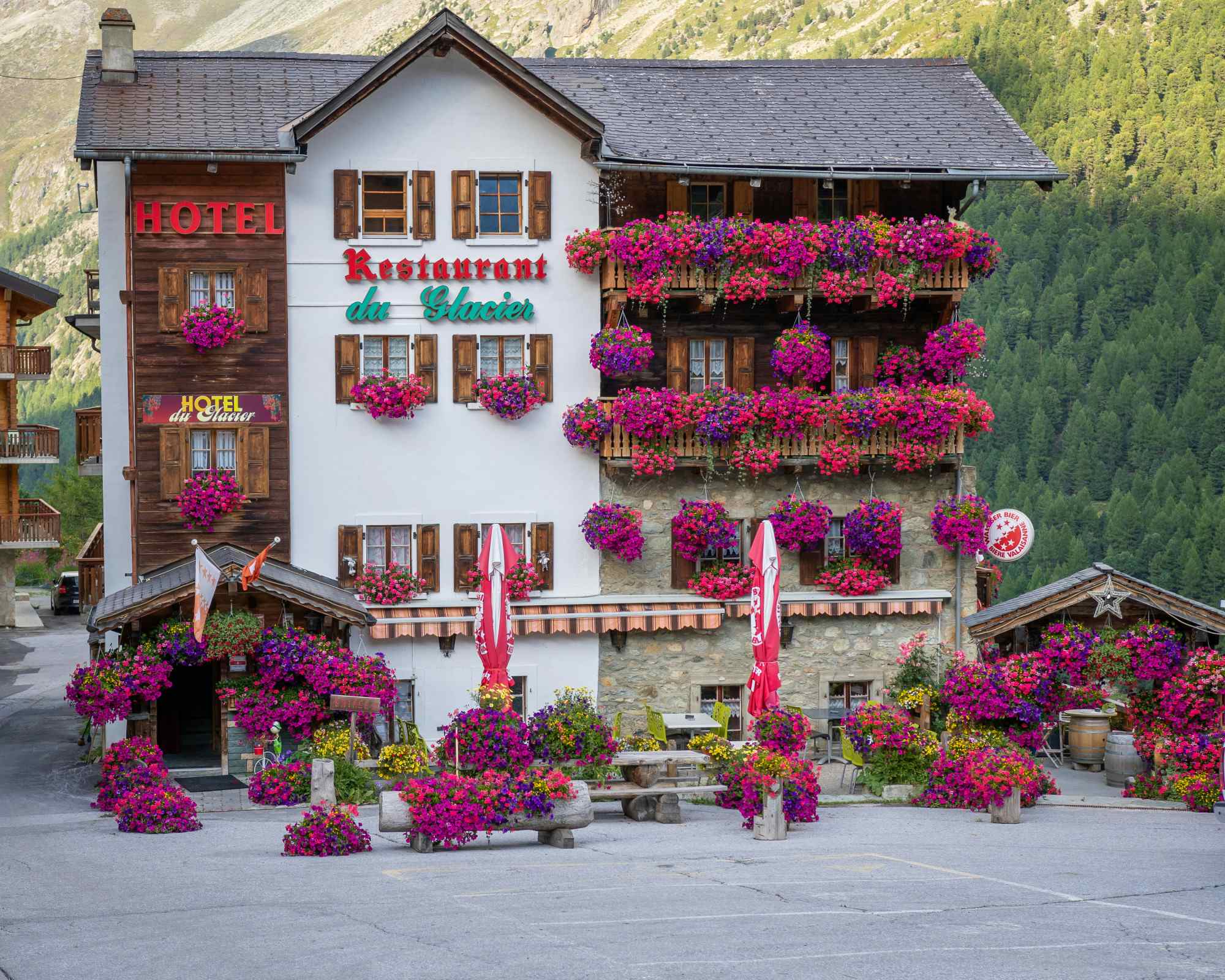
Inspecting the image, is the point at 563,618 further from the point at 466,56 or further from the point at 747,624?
the point at 466,56

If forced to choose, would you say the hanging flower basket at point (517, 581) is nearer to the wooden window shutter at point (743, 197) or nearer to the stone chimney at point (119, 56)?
the wooden window shutter at point (743, 197)

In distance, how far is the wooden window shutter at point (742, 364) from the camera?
1199 inches

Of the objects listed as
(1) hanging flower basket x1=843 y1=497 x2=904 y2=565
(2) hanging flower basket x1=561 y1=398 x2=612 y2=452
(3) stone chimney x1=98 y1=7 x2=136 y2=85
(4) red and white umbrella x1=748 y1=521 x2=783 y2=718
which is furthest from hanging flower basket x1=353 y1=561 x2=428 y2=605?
(3) stone chimney x1=98 y1=7 x2=136 y2=85

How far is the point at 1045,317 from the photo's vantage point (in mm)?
116312

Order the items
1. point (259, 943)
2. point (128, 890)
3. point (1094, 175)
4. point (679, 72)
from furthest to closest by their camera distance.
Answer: point (1094, 175) → point (679, 72) → point (128, 890) → point (259, 943)

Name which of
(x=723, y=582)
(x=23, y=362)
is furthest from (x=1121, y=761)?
(x=23, y=362)

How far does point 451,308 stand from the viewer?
96.5 feet

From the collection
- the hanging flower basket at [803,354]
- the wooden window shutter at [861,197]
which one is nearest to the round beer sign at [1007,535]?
the hanging flower basket at [803,354]

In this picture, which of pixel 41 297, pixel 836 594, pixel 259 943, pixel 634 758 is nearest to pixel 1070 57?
pixel 41 297

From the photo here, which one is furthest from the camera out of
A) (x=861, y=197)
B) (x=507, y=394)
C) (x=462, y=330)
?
(x=861, y=197)

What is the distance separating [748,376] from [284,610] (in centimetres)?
930

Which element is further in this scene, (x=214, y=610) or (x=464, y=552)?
(x=464, y=552)

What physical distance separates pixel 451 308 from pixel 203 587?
7292mm

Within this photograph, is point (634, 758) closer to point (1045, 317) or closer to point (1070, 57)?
point (1045, 317)
